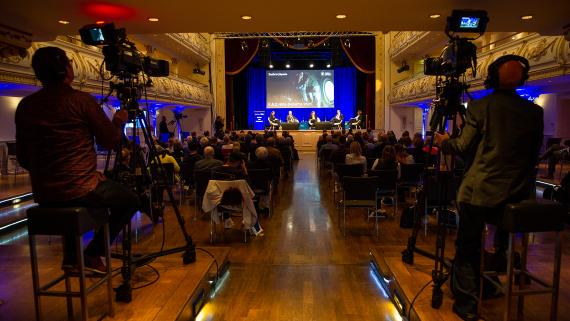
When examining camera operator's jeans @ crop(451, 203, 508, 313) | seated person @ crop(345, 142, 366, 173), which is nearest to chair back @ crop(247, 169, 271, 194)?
seated person @ crop(345, 142, 366, 173)

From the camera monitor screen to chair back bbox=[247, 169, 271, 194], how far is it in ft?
10.9

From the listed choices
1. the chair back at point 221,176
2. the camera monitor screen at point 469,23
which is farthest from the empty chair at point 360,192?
the camera monitor screen at point 469,23

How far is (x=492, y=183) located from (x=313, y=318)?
1.70m

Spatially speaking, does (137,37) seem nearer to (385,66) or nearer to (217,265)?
(385,66)

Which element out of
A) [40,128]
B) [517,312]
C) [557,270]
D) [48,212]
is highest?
[40,128]

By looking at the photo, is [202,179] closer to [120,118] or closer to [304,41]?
[120,118]

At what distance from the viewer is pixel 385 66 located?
1945 cm

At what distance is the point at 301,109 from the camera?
22781 mm

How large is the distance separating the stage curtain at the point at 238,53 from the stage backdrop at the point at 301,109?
8.43 ft

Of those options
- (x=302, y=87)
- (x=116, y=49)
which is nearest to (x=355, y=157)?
(x=116, y=49)

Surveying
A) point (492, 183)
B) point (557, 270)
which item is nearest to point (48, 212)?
point (492, 183)

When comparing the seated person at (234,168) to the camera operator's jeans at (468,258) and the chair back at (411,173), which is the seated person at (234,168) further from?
the camera operator's jeans at (468,258)

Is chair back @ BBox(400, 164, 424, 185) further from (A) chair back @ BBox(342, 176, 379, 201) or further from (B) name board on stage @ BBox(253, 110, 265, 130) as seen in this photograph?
(B) name board on stage @ BBox(253, 110, 265, 130)

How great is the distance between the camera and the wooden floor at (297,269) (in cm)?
339
